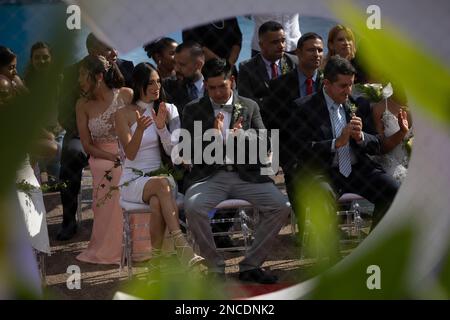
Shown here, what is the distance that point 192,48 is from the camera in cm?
597

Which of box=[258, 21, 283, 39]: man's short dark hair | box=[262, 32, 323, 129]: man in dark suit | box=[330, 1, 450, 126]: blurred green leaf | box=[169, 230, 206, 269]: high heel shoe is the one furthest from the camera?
box=[258, 21, 283, 39]: man's short dark hair

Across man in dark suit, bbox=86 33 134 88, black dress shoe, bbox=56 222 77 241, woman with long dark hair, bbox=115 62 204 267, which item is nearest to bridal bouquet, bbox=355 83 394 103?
woman with long dark hair, bbox=115 62 204 267

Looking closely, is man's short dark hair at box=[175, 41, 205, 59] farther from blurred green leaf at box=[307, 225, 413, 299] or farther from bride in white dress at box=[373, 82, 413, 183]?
blurred green leaf at box=[307, 225, 413, 299]

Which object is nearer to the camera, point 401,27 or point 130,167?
point 401,27

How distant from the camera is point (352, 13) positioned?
5.01 metres

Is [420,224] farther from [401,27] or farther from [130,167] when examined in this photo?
[130,167]

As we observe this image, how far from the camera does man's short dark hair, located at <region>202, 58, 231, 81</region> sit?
5.53 meters

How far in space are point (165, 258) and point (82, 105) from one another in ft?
3.42

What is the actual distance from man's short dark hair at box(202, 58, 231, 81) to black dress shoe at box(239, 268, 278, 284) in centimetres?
109

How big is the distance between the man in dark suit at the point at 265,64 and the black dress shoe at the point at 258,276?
1.00 meters
